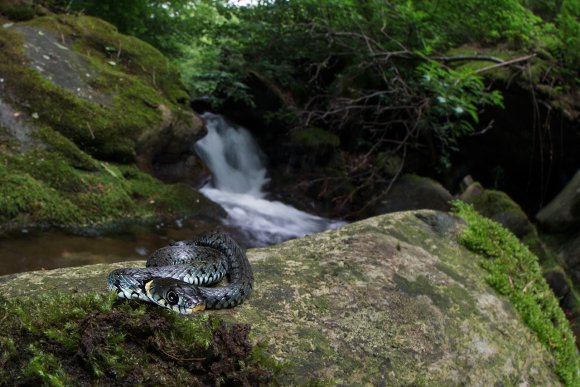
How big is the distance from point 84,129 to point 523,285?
22.5 feet

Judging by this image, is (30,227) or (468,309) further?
(30,227)

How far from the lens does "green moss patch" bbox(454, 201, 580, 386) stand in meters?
3.81

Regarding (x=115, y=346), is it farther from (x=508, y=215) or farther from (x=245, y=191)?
(x=245, y=191)

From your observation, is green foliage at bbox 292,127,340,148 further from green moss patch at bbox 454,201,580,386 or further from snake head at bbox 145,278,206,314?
snake head at bbox 145,278,206,314

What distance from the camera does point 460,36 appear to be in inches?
453

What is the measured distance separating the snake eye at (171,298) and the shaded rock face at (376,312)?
16.8 inches

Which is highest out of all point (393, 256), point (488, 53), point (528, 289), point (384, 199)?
point (488, 53)

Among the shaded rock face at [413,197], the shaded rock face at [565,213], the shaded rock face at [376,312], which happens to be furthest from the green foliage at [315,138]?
the shaded rock face at [376,312]

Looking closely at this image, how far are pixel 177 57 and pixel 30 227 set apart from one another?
9870 mm

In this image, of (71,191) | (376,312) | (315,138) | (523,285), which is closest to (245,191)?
(315,138)

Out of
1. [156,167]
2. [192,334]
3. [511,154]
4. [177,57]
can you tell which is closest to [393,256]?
[192,334]

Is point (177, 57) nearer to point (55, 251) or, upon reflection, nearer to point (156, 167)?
point (156, 167)

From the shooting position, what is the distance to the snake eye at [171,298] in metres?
2.05

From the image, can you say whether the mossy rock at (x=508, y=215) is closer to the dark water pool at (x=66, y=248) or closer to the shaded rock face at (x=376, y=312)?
the shaded rock face at (x=376, y=312)
